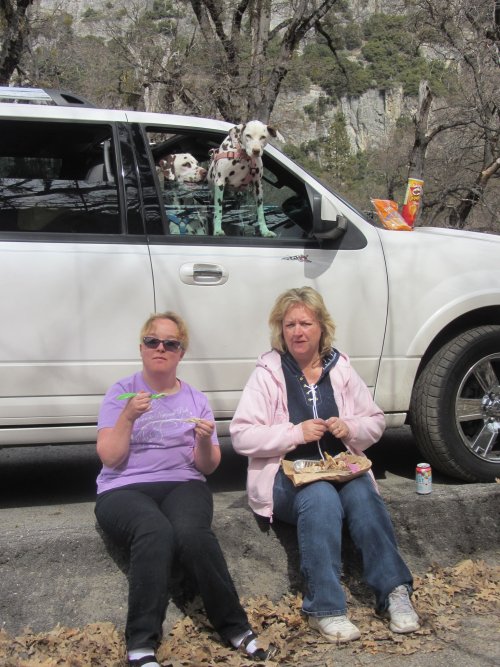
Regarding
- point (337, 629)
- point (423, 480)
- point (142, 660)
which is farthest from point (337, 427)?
point (142, 660)

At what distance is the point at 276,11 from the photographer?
15430 mm

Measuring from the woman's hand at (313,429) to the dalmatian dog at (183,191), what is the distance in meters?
1.25

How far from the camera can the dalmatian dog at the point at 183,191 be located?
3.84m

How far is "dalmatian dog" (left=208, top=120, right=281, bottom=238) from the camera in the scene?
3908mm

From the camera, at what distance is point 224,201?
3.97m

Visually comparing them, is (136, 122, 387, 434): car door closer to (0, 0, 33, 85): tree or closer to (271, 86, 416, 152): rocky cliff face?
(0, 0, 33, 85): tree

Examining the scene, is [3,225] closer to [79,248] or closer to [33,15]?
[79,248]

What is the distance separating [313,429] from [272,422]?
218mm

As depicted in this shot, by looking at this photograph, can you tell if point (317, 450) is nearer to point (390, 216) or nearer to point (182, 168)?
point (390, 216)

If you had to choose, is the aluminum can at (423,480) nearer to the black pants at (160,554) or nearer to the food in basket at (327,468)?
the food in basket at (327,468)

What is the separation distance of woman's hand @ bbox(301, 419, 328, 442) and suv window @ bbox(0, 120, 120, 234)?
1.37 metres

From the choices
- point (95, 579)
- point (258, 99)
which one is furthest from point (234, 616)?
point (258, 99)

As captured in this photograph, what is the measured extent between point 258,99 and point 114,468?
40.1ft

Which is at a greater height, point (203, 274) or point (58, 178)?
point (58, 178)
